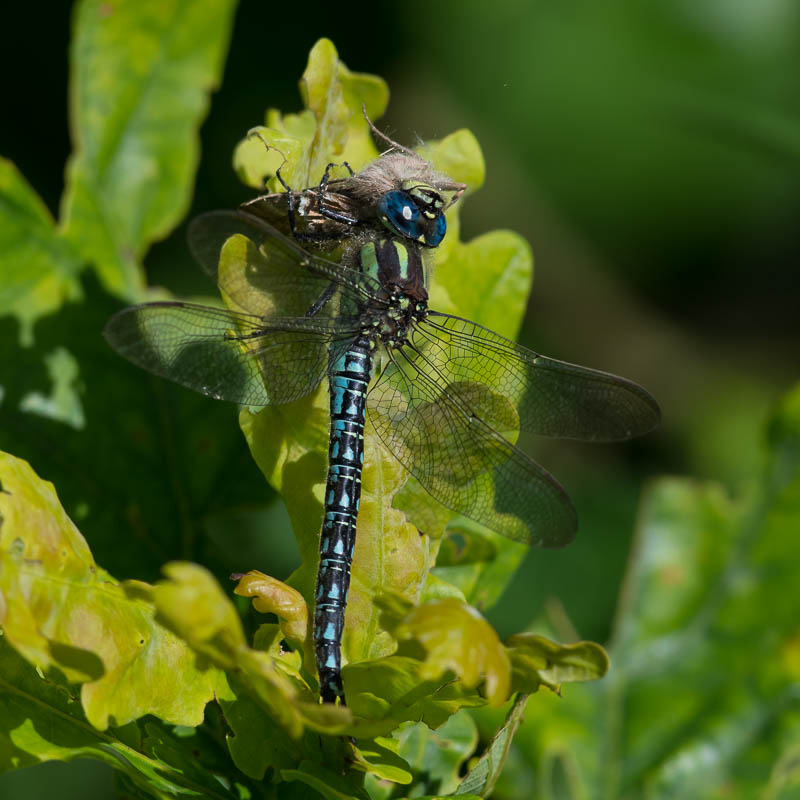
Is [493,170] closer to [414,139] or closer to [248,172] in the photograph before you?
[414,139]

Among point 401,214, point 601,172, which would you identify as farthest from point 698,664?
point 601,172

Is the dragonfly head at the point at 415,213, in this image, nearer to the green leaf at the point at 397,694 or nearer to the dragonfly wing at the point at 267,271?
the dragonfly wing at the point at 267,271

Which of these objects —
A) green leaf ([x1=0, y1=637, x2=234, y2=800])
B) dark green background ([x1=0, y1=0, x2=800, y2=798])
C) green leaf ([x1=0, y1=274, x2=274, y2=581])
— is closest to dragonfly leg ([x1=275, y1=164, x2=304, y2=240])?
green leaf ([x1=0, y1=274, x2=274, y2=581])

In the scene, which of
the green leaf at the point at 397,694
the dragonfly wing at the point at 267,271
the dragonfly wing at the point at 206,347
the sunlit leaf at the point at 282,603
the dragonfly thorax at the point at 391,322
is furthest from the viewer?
the dragonfly thorax at the point at 391,322

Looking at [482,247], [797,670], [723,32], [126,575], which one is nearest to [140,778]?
[126,575]

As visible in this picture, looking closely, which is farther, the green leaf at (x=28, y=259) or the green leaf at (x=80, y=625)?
the green leaf at (x=28, y=259)

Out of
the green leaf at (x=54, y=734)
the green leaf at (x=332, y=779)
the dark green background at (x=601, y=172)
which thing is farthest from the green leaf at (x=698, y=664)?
the dark green background at (x=601, y=172)

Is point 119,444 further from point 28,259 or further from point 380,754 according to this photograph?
point 380,754

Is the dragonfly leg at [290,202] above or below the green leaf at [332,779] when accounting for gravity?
above
